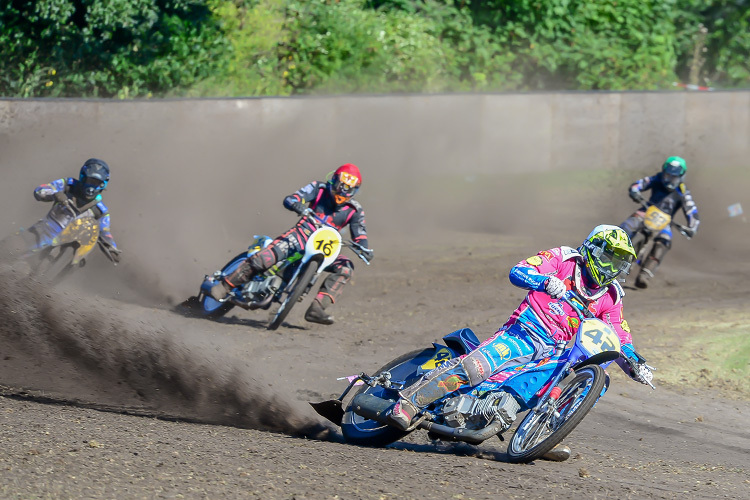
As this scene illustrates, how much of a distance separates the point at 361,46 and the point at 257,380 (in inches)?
624

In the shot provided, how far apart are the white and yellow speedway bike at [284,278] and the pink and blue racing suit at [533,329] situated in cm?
412

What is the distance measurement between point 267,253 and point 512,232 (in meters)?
7.80

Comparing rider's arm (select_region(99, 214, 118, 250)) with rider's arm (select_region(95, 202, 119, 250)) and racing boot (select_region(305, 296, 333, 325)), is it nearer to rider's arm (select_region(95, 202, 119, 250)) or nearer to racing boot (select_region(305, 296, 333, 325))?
rider's arm (select_region(95, 202, 119, 250))

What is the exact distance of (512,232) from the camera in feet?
57.7

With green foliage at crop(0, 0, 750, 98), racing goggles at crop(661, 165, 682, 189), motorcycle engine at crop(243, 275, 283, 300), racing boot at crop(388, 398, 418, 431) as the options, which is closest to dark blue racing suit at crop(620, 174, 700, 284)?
racing goggles at crop(661, 165, 682, 189)

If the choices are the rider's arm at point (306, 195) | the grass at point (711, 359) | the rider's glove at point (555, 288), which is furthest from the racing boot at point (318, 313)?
the rider's glove at point (555, 288)

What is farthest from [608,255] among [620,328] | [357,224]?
[357,224]

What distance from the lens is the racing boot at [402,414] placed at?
624cm

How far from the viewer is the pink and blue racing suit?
6461 mm

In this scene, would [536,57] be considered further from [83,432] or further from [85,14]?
[83,432]

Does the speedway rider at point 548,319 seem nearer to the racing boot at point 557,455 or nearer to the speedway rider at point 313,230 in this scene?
the racing boot at point 557,455

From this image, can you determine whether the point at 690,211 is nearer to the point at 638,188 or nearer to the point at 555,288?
the point at 638,188

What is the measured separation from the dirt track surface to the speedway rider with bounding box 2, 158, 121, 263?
0.91 metres

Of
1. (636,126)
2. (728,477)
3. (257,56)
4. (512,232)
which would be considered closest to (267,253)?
(728,477)
